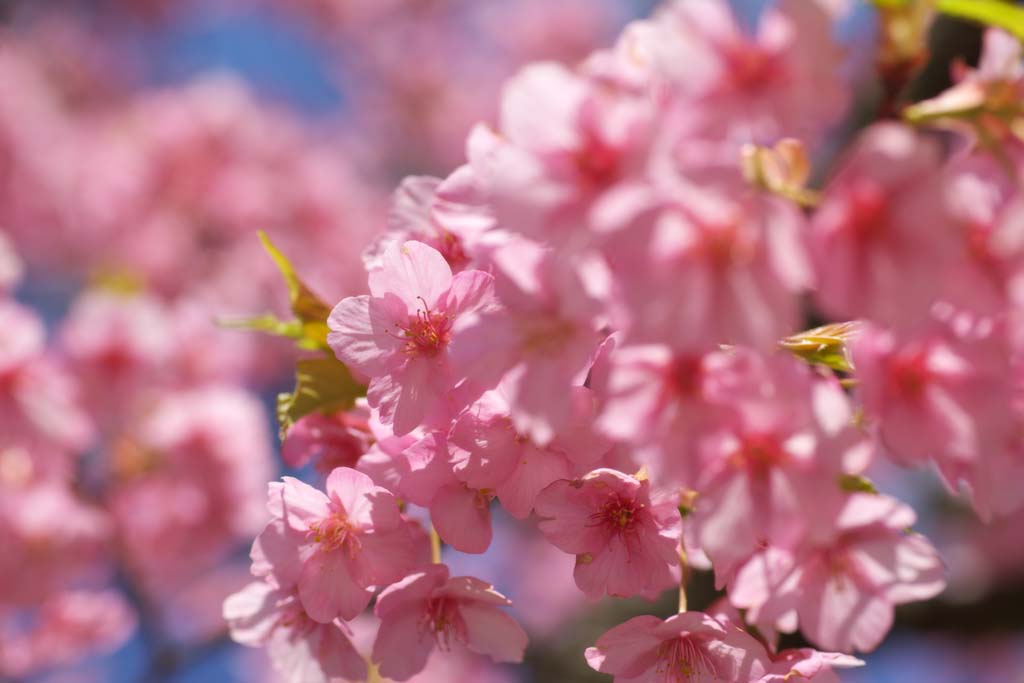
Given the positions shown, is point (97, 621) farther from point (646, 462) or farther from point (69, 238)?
point (69, 238)

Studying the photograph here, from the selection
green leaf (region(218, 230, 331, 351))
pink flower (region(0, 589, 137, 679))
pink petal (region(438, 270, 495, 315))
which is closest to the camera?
pink petal (region(438, 270, 495, 315))

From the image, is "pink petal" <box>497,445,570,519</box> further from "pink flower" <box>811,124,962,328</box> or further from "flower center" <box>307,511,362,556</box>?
"pink flower" <box>811,124,962,328</box>

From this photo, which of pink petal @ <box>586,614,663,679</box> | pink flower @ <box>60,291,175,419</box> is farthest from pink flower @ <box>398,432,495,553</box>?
Answer: pink flower @ <box>60,291,175,419</box>

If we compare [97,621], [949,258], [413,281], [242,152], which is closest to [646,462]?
[949,258]

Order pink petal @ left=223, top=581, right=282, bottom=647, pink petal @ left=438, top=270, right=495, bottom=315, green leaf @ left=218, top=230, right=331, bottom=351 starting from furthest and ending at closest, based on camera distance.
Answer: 1. green leaf @ left=218, top=230, right=331, bottom=351
2. pink petal @ left=223, top=581, right=282, bottom=647
3. pink petal @ left=438, top=270, right=495, bottom=315

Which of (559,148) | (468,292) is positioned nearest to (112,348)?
(468,292)

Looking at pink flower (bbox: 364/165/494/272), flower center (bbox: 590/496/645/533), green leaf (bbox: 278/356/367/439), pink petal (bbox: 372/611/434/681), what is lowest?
pink petal (bbox: 372/611/434/681)

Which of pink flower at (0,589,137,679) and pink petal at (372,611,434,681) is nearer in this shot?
pink petal at (372,611,434,681)

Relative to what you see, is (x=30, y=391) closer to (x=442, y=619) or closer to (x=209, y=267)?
(x=442, y=619)

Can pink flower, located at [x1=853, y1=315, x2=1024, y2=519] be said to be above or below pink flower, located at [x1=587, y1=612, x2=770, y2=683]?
above
